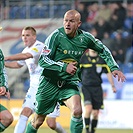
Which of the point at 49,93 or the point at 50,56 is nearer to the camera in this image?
the point at 50,56

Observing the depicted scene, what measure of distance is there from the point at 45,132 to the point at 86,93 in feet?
6.63

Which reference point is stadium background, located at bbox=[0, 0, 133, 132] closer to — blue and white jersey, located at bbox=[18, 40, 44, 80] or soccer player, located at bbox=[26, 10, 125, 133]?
blue and white jersey, located at bbox=[18, 40, 44, 80]

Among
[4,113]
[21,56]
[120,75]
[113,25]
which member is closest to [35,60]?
[21,56]

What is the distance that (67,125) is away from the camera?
17.6 metres

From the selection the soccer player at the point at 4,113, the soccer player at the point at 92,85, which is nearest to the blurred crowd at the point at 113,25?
the soccer player at the point at 92,85

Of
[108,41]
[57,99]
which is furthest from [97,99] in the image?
[108,41]

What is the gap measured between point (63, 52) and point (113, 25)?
12300 mm

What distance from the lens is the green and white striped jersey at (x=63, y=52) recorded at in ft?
29.1

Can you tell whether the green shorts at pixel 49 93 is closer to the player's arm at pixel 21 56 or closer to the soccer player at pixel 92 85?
the player's arm at pixel 21 56

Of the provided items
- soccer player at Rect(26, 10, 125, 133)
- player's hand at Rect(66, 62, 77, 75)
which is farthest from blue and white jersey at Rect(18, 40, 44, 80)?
player's hand at Rect(66, 62, 77, 75)

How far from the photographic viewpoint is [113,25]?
69.2 feet

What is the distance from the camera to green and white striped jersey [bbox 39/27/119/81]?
8.88 metres

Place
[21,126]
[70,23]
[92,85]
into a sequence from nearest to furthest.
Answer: [70,23] < [21,126] < [92,85]

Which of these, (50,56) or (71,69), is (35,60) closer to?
(50,56)
